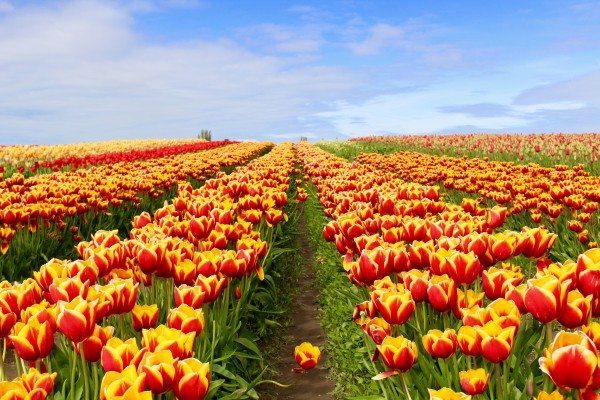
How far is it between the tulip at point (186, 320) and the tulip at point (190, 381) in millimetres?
503

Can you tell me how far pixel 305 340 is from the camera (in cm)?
614

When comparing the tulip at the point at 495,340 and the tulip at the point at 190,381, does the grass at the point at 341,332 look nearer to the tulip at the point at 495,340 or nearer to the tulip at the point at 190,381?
the tulip at the point at 495,340

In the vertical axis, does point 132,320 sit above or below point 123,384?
below

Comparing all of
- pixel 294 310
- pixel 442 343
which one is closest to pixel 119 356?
pixel 442 343

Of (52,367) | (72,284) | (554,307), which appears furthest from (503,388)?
(52,367)

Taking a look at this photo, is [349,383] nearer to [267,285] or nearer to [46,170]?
[267,285]

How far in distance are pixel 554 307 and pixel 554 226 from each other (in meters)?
7.27

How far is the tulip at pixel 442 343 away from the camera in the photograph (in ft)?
8.50

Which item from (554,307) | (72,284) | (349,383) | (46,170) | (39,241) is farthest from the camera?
(46,170)

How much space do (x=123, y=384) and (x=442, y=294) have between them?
64.0 inches

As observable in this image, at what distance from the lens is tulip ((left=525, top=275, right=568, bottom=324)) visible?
2.32 metres

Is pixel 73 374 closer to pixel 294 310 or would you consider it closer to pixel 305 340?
pixel 305 340

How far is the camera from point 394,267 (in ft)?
11.7

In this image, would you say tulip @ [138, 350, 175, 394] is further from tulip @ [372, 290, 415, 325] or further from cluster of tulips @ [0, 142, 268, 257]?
cluster of tulips @ [0, 142, 268, 257]
